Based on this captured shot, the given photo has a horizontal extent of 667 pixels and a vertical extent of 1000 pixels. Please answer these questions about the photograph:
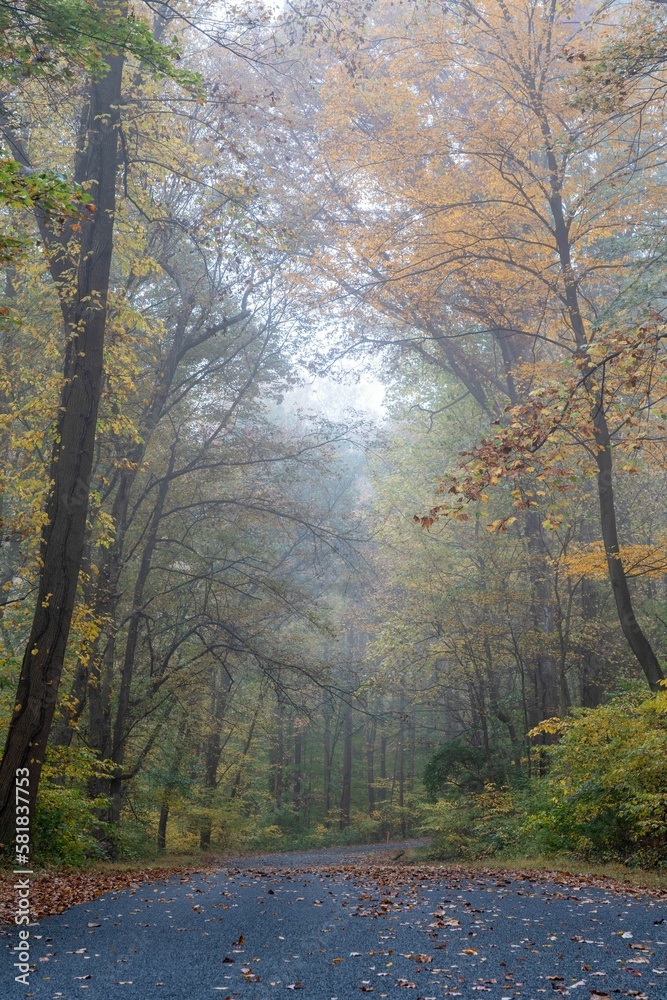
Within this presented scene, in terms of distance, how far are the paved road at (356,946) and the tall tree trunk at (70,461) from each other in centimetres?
177

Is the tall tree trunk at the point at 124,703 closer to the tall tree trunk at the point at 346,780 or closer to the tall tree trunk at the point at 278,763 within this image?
the tall tree trunk at the point at 278,763

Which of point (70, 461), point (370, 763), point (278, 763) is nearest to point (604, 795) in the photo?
point (70, 461)

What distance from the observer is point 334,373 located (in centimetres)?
1550

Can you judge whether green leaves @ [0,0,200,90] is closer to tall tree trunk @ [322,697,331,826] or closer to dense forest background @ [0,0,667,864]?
dense forest background @ [0,0,667,864]

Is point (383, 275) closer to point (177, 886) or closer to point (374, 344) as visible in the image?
point (374, 344)

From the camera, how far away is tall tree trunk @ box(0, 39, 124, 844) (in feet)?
23.5

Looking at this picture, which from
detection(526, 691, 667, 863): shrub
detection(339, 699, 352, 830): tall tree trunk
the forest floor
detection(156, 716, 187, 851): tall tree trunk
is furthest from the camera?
detection(339, 699, 352, 830): tall tree trunk

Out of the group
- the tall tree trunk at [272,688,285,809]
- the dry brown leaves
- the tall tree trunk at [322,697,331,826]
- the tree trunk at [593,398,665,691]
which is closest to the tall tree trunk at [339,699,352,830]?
the tall tree trunk at [322,697,331,826]

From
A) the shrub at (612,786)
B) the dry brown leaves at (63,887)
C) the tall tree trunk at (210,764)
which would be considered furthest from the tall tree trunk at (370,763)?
the dry brown leaves at (63,887)

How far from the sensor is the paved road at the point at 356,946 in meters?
3.58

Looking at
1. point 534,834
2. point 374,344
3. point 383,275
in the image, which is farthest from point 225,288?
point 534,834

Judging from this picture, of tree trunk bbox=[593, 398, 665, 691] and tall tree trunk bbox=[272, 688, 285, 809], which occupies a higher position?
tree trunk bbox=[593, 398, 665, 691]

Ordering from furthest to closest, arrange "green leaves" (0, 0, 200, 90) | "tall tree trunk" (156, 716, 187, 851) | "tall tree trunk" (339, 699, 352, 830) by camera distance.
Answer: "tall tree trunk" (339, 699, 352, 830) → "tall tree trunk" (156, 716, 187, 851) → "green leaves" (0, 0, 200, 90)

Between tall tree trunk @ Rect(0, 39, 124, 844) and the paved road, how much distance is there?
1.77 m
